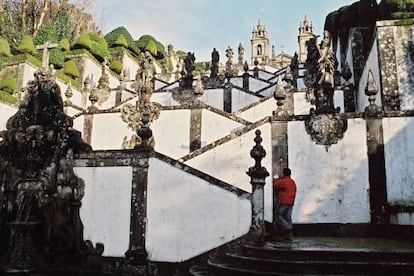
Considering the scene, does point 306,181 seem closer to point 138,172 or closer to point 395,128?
point 395,128

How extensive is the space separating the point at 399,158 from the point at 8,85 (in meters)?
19.2

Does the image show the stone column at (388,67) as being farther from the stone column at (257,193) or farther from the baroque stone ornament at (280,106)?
the stone column at (257,193)

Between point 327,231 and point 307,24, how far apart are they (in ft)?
222

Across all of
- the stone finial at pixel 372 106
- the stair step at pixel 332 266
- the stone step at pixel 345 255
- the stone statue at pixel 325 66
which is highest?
the stone statue at pixel 325 66

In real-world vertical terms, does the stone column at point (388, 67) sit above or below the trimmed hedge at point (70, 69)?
below

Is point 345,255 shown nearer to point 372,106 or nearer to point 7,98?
point 372,106

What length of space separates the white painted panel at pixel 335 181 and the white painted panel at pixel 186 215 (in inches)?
118

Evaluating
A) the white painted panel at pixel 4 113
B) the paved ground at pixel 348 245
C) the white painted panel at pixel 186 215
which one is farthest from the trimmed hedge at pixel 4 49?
the paved ground at pixel 348 245

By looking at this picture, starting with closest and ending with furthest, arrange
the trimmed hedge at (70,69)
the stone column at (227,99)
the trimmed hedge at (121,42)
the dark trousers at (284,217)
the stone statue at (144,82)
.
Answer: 1. the dark trousers at (284,217)
2. the stone statue at (144,82)
3. the stone column at (227,99)
4. the trimmed hedge at (70,69)
5. the trimmed hedge at (121,42)

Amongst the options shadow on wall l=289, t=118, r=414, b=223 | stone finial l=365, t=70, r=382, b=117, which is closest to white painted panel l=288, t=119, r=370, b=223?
shadow on wall l=289, t=118, r=414, b=223

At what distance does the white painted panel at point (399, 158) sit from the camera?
1101cm

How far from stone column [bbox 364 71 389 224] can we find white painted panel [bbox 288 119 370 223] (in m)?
0.12

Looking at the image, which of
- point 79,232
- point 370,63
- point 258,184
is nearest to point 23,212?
point 79,232

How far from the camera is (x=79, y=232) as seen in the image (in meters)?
9.43
